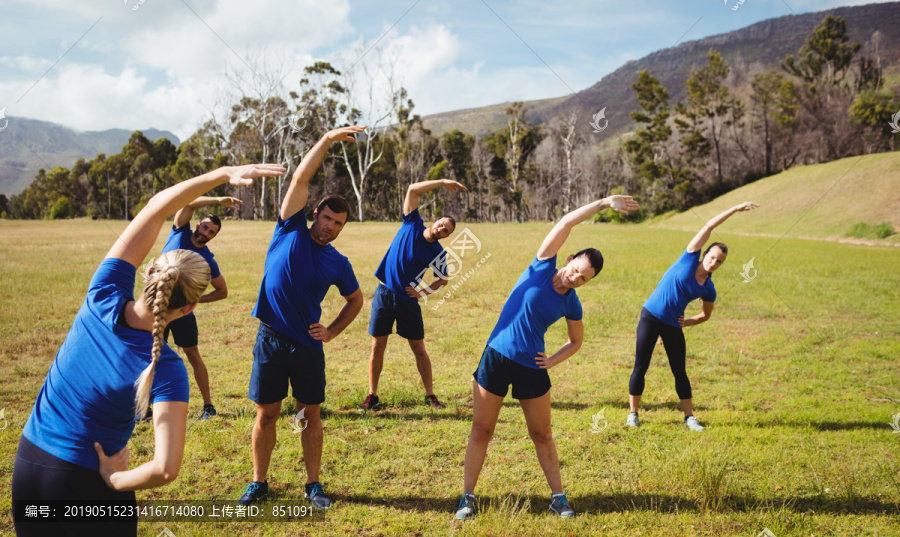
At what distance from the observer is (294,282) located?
414 cm

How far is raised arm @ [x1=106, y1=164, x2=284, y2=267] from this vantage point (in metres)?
2.30

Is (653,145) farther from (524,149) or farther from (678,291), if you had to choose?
(678,291)

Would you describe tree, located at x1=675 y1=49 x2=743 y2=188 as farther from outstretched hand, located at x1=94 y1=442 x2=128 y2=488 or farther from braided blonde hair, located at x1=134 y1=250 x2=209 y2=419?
outstretched hand, located at x1=94 y1=442 x2=128 y2=488

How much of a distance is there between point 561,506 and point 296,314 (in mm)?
2846

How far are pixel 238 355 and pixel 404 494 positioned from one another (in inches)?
220

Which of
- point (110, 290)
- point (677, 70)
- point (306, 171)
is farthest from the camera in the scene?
point (677, 70)

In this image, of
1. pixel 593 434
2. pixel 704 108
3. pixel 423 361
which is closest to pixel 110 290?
pixel 423 361

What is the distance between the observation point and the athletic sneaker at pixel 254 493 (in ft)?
14.3

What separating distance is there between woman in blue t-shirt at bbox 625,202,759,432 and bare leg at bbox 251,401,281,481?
4.34 m

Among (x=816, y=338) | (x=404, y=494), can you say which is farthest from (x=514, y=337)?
(x=816, y=338)

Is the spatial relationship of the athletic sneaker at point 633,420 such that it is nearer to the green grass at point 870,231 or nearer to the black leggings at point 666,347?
the black leggings at point 666,347

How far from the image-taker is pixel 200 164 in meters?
55.2

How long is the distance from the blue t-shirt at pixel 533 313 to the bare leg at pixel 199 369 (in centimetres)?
398

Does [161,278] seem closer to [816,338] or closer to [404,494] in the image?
[404,494]
